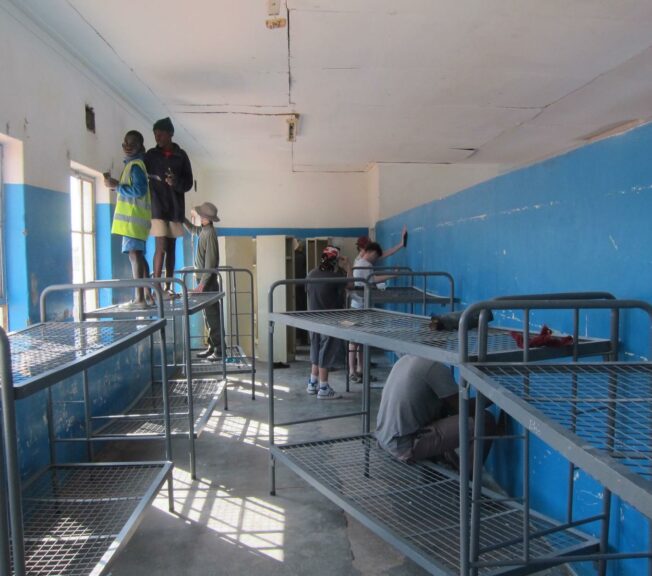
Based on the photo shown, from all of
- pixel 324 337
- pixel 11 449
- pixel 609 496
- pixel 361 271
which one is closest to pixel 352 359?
pixel 324 337

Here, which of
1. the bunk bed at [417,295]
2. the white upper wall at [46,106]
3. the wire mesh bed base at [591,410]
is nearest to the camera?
the wire mesh bed base at [591,410]

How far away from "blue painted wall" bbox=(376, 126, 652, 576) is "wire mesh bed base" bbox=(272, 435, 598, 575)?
0.21 meters

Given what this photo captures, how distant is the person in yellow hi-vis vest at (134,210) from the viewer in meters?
→ 3.43

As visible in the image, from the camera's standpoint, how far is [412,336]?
6.26ft

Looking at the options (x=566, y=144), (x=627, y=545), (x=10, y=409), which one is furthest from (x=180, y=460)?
(x=566, y=144)

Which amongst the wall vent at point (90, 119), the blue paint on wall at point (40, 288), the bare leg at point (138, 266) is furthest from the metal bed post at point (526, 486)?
the wall vent at point (90, 119)

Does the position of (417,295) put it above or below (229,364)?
above

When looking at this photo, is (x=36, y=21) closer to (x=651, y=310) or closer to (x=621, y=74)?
(x=651, y=310)

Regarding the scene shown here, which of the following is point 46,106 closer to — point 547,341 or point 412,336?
point 412,336

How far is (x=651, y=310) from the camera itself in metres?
1.49

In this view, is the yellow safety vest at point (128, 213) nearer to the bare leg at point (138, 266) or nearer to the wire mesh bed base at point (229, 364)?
the bare leg at point (138, 266)

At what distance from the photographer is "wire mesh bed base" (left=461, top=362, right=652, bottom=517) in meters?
0.76

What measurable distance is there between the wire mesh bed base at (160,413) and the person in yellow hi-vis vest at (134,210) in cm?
81

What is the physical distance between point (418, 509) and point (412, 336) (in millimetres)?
1109
